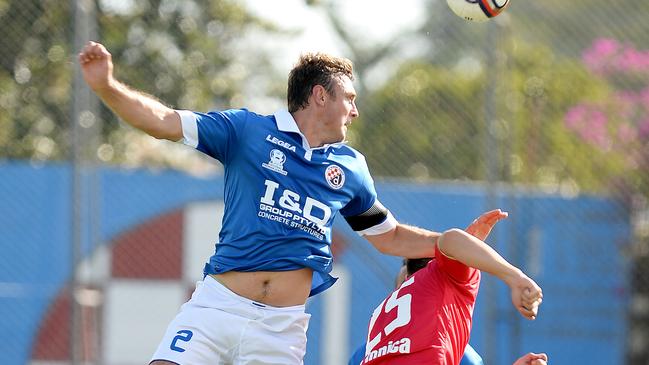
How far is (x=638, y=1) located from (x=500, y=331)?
278cm

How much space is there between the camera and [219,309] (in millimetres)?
4738

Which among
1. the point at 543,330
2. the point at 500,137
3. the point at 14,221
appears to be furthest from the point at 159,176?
the point at 543,330

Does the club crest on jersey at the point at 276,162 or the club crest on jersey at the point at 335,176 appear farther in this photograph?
the club crest on jersey at the point at 335,176

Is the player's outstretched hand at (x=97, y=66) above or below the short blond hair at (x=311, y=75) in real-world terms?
below

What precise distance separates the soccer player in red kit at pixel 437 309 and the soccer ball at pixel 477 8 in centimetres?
149

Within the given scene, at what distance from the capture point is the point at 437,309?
15.2 ft

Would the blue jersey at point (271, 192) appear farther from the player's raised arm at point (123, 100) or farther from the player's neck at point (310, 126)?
the player's raised arm at point (123, 100)

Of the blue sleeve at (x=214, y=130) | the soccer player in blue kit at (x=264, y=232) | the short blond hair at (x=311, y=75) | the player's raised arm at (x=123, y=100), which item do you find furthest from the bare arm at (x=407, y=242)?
the player's raised arm at (x=123, y=100)

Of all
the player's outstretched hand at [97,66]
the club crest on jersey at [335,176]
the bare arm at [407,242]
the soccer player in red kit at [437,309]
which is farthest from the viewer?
the bare arm at [407,242]

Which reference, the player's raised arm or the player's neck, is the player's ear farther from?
the player's raised arm

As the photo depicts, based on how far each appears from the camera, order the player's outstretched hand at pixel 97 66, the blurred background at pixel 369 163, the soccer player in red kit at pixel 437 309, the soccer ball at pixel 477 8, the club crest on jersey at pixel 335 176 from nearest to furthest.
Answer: the player's outstretched hand at pixel 97 66 → the soccer player in red kit at pixel 437 309 → the club crest on jersey at pixel 335 176 → the soccer ball at pixel 477 8 → the blurred background at pixel 369 163

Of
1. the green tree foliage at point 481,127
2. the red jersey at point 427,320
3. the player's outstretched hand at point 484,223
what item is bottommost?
the red jersey at point 427,320

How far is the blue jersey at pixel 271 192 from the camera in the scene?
4.77m

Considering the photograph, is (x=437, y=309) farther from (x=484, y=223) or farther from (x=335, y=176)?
(x=335, y=176)
